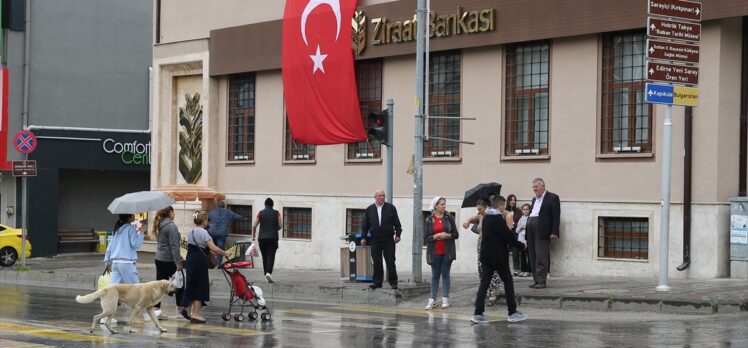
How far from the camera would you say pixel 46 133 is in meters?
40.6

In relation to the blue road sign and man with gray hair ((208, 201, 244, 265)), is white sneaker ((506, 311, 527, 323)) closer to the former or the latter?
the blue road sign

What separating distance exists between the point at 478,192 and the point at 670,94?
5123 millimetres

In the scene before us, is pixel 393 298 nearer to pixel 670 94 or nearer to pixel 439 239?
pixel 439 239

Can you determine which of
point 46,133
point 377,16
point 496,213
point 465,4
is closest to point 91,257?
point 46,133

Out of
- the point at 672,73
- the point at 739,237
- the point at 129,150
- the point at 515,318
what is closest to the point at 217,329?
the point at 515,318

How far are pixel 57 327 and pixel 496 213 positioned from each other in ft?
20.1

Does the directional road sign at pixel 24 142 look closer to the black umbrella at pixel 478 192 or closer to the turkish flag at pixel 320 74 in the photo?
the turkish flag at pixel 320 74

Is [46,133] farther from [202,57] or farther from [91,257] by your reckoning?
[202,57]

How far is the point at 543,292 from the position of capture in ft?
63.6

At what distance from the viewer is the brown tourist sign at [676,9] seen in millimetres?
18781

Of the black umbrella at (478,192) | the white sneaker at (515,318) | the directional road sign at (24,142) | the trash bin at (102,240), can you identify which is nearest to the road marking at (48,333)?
the white sneaker at (515,318)

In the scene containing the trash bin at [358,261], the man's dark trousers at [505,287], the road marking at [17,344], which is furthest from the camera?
the trash bin at [358,261]

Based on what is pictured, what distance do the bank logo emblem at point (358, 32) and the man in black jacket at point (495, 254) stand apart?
11989 mm

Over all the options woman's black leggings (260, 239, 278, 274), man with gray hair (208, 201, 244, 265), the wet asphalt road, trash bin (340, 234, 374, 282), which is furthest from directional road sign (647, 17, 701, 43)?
man with gray hair (208, 201, 244, 265)
